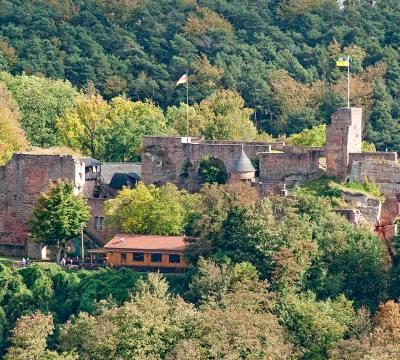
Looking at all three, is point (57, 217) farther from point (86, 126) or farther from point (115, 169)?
point (86, 126)

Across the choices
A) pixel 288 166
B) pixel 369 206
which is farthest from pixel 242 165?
pixel 369 206

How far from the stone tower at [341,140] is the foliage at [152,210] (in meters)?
9.54

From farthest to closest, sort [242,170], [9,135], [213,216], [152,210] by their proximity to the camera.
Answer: [9,135]
[242,170]
[152,210]
[213,216]

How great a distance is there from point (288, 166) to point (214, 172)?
5408 millimetres

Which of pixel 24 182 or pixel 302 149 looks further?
pixel 24 182

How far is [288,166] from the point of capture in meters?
74.2

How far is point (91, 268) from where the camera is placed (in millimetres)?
71875

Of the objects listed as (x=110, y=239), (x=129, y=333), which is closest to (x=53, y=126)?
(x=110, y=239)

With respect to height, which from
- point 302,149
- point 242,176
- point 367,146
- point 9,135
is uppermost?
point 9,135

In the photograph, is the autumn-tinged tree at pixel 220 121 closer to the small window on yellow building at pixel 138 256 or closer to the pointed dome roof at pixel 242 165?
the pointed dome roof at pixel 242 165

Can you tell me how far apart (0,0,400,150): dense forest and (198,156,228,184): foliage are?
36.1 metres

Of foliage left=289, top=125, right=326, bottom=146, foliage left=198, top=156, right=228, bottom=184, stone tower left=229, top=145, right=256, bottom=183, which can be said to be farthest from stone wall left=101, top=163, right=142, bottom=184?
foliage left=289, top=125, right=326, bottom=146

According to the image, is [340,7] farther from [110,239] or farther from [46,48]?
[110,239]

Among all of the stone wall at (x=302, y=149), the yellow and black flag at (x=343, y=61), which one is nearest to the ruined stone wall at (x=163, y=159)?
the stone wall at (x=302, y=149)
